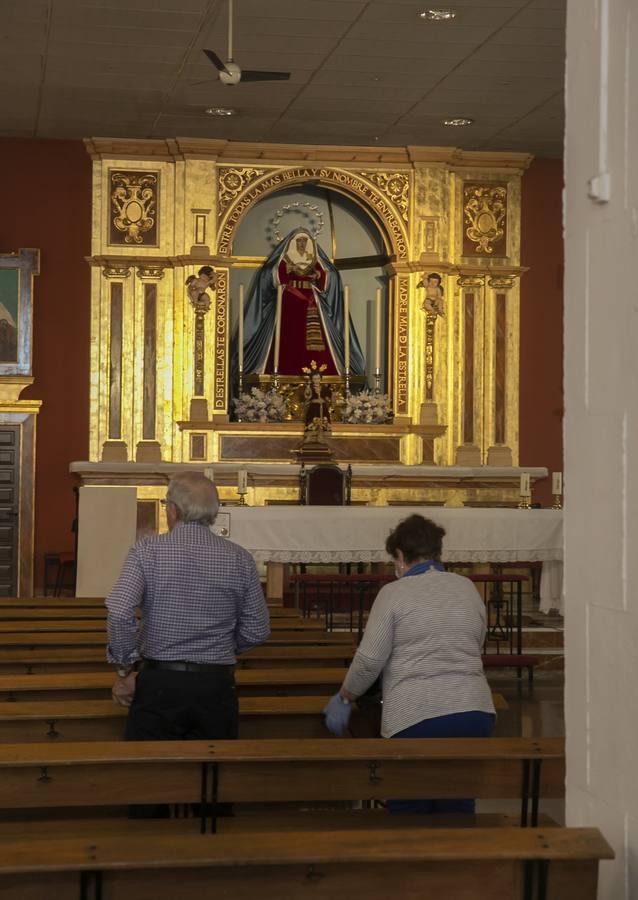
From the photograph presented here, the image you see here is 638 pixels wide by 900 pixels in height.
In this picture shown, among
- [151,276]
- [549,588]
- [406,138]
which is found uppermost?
[406,138]

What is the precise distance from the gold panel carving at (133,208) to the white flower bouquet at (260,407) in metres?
1.95

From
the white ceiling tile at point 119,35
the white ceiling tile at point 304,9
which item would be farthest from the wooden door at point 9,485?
the white ceiling tile at point 304,9

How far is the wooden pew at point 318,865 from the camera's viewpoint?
2641 millimetres

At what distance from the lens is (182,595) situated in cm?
466

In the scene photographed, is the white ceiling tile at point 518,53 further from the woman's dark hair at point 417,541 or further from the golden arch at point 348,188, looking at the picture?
the woman's dark hair at point 417,541

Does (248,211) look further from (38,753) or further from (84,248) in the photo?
(38,753)

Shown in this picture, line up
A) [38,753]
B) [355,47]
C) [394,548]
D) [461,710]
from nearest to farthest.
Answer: [38,753] → [461,710] → [394,548] → [355,47]

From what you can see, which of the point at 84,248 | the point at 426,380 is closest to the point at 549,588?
the point at 426,380

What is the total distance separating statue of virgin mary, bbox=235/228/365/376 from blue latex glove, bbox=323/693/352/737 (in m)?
10.8

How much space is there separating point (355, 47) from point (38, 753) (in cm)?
951

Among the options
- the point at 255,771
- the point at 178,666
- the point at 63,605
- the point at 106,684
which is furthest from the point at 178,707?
the point at 63,605

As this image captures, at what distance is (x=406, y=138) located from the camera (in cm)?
1491

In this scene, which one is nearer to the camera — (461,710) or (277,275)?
(461,710)

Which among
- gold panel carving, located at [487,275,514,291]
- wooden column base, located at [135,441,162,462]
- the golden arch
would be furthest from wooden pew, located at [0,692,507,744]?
gold panel carving, located at [487,275,514,291]
